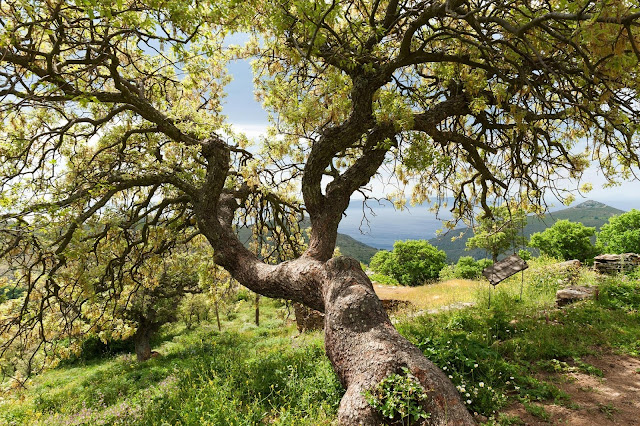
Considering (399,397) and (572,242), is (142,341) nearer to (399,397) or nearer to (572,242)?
(399,397)

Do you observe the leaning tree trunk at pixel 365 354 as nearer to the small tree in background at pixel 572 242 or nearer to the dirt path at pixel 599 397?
the dirt path at pixel 599 397

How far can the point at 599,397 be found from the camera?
4.24m

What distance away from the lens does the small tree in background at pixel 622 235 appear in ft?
82.9

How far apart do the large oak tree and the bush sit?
3261 cm

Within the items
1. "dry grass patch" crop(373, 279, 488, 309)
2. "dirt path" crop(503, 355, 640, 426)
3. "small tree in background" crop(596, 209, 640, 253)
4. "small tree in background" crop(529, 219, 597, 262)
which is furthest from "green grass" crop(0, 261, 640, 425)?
"small tree in background" crop(529, 219, 597, 262)

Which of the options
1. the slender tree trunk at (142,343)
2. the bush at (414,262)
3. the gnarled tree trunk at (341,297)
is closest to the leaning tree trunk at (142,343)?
the slender tree trunk at (142,343)

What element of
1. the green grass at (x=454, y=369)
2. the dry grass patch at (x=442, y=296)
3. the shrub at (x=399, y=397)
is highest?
the shrub at (x=399, y=397)

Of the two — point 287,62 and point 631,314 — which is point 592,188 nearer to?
point 631,314

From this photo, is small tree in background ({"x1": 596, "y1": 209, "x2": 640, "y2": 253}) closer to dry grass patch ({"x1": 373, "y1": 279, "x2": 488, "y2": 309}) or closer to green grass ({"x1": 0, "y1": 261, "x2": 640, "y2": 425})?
dry grass patch ({"x1": 373, "y1": 279, "x2": 488, "y2": 309})

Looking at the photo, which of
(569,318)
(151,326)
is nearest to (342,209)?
(569,318)

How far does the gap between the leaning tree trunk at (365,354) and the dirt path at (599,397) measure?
1.37m

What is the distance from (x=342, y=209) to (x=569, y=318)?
577 cm

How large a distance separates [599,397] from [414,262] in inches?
1431

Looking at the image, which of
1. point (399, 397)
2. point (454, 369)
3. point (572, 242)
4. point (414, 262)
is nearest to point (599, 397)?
point (454, 369)
